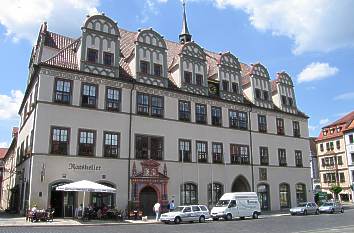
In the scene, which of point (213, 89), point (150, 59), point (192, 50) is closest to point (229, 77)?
point (213, 89)

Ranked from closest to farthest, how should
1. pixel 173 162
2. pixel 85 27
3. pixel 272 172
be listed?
pixel 85 27
pixel 173 162
pixel 272 172

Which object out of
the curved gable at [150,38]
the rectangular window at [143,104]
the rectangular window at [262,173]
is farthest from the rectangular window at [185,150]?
the rectangular window at [262,173]

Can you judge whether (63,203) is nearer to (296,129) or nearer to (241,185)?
(241,185)

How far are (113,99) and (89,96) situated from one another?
2.39 metres

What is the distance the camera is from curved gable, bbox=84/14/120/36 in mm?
36031

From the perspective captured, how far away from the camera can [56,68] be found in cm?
3331

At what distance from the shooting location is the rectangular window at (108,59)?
3628 cm

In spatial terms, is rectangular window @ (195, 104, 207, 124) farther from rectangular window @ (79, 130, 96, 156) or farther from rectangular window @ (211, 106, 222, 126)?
rectangular window @ (79, 130, 96, 156)

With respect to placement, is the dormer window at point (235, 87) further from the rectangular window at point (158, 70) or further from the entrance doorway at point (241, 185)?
the rectangular window at point (158, 70)

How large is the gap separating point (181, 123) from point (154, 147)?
4.36m

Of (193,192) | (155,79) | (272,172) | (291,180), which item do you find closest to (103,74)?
(155,79)

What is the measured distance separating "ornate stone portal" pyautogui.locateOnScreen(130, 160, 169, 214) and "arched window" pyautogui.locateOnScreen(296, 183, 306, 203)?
2149 centimetres

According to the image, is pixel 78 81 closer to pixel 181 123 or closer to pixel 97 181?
pixel 97 181

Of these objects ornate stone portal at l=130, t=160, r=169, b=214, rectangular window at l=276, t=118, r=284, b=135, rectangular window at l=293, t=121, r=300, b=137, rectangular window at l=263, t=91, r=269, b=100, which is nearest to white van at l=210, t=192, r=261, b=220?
ornate stone portal at l=130, t=160, r=169, b=214
